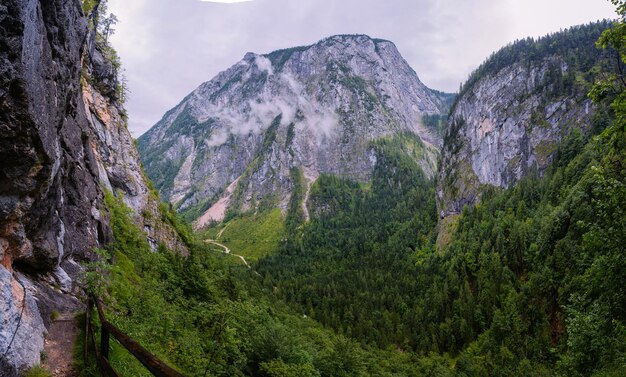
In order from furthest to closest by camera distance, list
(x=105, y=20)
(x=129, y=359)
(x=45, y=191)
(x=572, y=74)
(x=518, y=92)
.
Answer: (x=518, y=92), (x=572, y=74), (x=105, y=20), (x=45, y=191), (x=129, y=359)

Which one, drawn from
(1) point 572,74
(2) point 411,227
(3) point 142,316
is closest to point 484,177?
(2) point 411,227

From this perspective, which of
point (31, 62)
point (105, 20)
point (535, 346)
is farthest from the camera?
point (535, 346)

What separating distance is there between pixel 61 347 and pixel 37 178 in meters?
4.97

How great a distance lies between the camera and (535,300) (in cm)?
9469

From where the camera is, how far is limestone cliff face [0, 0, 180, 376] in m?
8.30

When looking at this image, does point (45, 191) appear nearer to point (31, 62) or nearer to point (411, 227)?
point (31, 62)

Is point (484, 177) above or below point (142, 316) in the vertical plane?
above

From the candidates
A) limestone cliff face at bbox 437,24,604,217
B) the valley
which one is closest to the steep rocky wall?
limestone cliff face at bbox 437,24,604,217

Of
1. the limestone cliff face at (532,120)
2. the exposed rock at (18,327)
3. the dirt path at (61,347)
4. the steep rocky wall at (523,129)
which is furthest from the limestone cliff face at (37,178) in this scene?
the limestone cliff face at (532,120)

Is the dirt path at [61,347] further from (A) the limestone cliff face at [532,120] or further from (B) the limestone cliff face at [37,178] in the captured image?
(A) the limestone cliff face at [532,120]

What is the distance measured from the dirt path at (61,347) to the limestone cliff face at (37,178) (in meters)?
0.41

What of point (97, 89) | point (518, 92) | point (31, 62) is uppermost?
point (518, 92)

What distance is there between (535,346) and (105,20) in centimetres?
10941

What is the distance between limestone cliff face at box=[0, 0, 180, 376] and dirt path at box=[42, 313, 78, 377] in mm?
412
